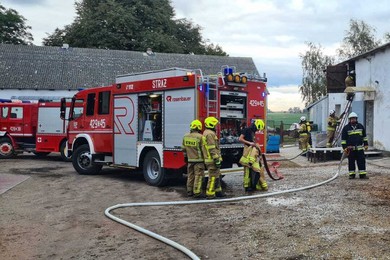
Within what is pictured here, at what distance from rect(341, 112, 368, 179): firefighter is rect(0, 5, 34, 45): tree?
146 ft

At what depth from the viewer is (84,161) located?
12.2 meters

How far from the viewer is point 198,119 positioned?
877 cm

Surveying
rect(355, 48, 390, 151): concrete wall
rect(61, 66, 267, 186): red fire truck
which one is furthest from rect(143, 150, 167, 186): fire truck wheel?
rect(355, 48, 390, 151): concrete wall

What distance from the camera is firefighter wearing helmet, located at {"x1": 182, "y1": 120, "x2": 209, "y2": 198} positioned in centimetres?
826

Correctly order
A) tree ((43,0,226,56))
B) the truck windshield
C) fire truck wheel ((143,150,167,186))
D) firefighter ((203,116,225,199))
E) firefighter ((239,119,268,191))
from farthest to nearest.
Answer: tree ((43,0,226,56))
the truck windshield
fire truck wheel ((143,150,167,186))
firefighter ((239,119,268,191))
firefighter ((203,116,225,199))

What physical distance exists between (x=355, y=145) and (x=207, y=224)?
514cm

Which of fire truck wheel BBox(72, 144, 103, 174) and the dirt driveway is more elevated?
fire truck wheel BBox(72, 144, 103, 174)

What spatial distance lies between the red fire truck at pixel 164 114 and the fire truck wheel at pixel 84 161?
30 cm

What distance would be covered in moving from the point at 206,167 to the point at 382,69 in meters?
10.0

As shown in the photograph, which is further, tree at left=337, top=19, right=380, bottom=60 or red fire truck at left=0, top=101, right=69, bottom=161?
tree at left=337, top=19, right=380, bottom=60

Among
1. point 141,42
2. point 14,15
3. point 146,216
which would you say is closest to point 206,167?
point 146,216

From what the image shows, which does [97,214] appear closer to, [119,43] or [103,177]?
[103,177]

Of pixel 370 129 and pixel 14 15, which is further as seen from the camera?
pixel 14 15

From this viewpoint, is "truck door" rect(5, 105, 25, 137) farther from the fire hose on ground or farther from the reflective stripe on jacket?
the fire hose on ground
